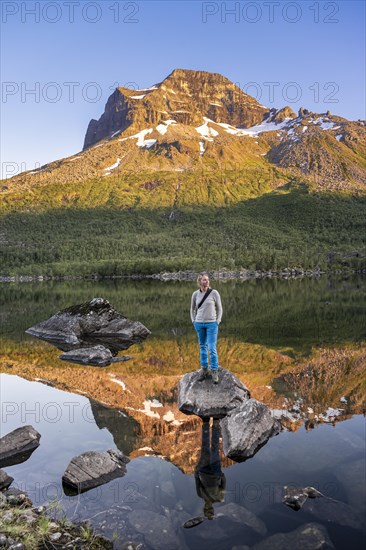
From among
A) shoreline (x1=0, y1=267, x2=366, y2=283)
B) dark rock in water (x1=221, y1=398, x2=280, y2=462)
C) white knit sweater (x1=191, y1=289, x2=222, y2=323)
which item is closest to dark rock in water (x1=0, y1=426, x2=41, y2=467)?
dark rock in water (x1=221, y1=398, x2=280, y2=462)

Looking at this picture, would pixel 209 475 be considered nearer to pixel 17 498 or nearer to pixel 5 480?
pixel 17 498

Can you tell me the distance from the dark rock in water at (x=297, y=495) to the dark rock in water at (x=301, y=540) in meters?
0.80

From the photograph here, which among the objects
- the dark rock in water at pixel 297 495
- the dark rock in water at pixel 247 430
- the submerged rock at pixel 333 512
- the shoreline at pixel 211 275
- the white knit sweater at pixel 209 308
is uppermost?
the white knit sweater at pixel 209 308

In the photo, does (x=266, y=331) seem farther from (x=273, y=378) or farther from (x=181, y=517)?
(x=181, y=517)

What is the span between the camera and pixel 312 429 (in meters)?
13.8

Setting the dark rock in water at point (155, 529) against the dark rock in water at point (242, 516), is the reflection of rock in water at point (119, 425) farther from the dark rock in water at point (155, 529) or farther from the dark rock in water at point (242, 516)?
the dark rock in water at point (242, 516)

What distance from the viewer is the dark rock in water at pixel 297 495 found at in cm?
973

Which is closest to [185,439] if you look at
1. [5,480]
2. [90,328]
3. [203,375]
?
[203,375]

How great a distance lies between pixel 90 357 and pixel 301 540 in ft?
59.0

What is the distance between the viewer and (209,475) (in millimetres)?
11141

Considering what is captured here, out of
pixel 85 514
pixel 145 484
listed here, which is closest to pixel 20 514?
pixel 85 514

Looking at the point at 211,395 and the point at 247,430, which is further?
the point at 211,395

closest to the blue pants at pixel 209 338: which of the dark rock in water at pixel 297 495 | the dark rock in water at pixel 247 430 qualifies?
the dark rock in water at pixel 247 430

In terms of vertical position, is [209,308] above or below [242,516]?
above
